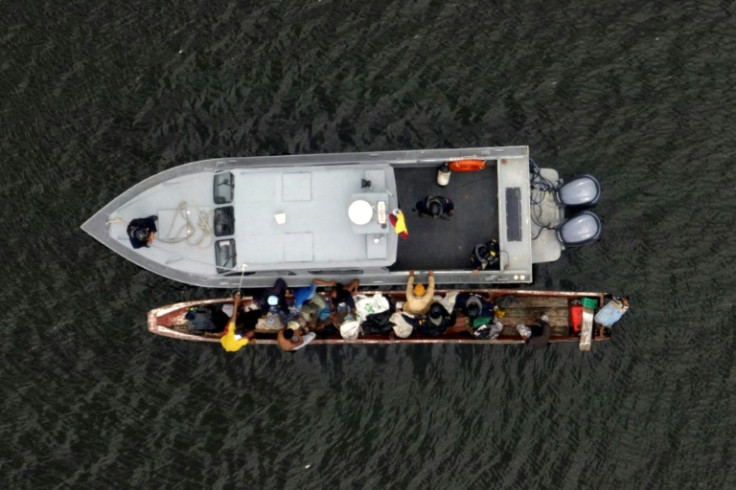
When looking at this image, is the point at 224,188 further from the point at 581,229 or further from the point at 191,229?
the point at 581,229

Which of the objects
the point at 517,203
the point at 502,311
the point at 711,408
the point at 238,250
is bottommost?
the point at 711,408

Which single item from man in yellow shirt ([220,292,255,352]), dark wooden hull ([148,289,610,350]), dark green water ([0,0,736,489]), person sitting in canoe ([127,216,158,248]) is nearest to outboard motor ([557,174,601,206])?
dark green water ([0,0,736,489])

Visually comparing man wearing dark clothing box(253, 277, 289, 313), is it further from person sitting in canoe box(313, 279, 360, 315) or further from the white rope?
the white rope

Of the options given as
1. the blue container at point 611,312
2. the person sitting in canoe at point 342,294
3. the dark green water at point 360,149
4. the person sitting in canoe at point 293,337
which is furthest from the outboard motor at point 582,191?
the person sitting in canoe at point 293,337

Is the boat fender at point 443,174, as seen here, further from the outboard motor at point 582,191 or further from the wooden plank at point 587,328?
the wooden plank at point 587,328

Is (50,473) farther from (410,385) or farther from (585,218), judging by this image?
(585,218)

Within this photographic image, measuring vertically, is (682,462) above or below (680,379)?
below

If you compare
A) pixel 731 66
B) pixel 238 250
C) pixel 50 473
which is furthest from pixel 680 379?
pixel 50 473

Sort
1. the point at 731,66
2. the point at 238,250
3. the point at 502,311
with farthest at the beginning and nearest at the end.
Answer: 1. the point at 731,66
2. the point at 502,311
3. the point at 238,250
